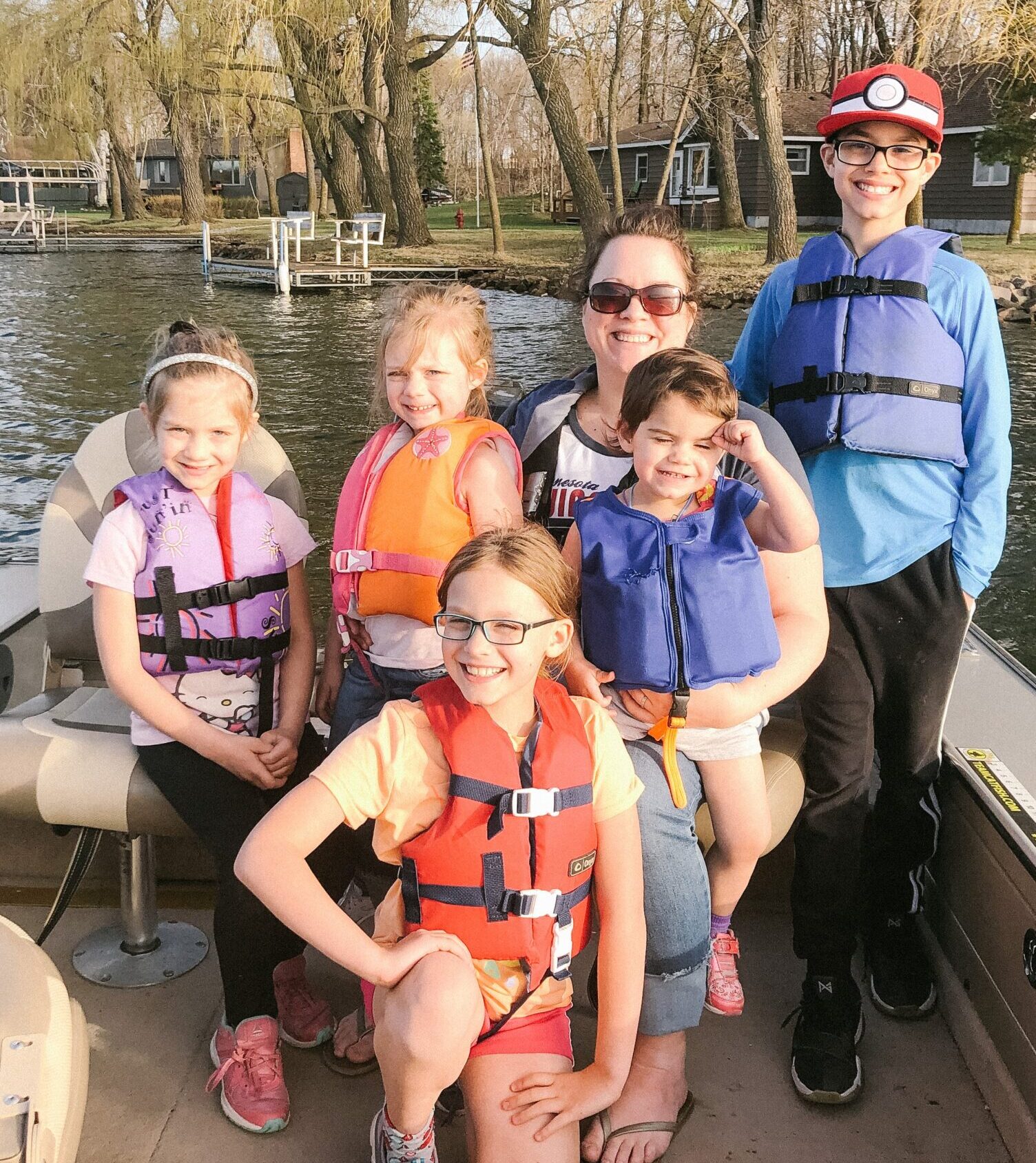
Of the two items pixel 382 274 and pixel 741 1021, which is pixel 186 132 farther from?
pixel 741 1021

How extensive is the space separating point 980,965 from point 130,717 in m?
1.78

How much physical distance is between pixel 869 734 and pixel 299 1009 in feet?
4.18

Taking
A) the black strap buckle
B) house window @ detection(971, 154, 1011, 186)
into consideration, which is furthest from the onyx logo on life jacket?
house window @ detection(971, 154, 1011, 186)

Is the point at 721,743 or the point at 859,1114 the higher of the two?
the point at 721,743

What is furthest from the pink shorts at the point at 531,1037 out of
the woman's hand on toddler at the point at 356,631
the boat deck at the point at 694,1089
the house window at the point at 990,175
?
the house window at the point at 990,175

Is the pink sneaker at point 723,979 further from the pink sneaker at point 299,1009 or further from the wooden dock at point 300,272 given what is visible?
the wooden dock at point 300,272

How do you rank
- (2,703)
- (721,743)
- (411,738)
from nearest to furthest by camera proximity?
(411,738), (721,743), (2,703)

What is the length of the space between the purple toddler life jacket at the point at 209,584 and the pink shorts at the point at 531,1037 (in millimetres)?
812

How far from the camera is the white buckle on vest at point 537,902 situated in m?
1.85

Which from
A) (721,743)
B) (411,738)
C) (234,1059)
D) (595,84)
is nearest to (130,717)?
(234,1059)

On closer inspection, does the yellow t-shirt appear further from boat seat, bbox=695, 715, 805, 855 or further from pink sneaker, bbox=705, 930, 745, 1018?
pink sneaker, bbox=705, 930, 745, 1018

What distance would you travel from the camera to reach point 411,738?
1.88 m

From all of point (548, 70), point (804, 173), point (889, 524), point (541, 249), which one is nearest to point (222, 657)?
point (889, 524)

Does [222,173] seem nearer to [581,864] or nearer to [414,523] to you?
[414,523]
